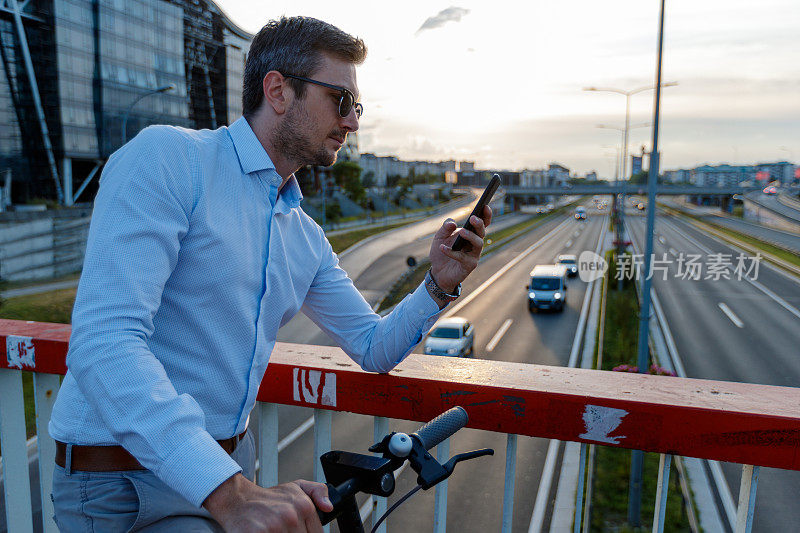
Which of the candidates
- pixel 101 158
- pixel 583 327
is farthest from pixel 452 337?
pixel 101 158

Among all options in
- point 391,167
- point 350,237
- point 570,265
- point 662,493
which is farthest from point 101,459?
point 391,167

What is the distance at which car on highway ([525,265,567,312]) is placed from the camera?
29.0 m

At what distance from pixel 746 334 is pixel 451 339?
15.4m

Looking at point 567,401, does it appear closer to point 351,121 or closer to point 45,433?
point 351,121

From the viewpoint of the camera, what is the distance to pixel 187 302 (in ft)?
5.20

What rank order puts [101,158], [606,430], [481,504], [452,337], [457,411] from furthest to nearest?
[101,158]
[452,337]
[481,504]
[606,430]
[457,411]

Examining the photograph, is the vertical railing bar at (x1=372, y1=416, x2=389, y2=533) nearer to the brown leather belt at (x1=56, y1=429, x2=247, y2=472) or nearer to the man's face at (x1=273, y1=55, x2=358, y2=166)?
the brown leather belt at (x1=56, y1=429, x2=247, y2=472)

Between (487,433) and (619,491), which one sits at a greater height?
(619,491)

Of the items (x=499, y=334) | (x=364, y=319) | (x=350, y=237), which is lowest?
(x=499, y=334)

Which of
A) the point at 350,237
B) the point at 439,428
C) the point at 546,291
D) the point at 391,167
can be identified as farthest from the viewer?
the point at 391,167

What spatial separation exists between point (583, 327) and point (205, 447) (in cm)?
2659

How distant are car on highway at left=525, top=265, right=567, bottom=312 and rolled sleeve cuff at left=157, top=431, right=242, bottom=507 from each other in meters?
28.7

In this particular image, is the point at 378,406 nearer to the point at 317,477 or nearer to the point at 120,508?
the point at 317,477

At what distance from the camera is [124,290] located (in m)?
1.34
